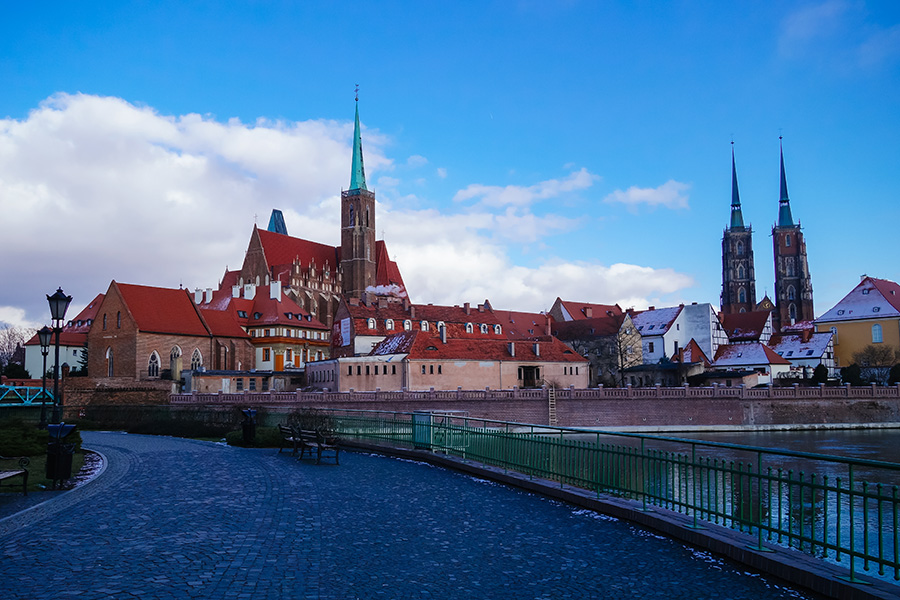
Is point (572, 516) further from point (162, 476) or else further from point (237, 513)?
point (162, 476)

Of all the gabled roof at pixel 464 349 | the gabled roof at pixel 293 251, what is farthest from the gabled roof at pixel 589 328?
A: the gabled roof at pixel 293 251

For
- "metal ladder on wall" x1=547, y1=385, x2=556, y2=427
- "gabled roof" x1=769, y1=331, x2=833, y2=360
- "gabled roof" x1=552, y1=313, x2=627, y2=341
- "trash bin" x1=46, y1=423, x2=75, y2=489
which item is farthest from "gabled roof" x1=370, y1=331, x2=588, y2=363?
"trash bin" x1=46, y1=423, x2=75, y2=489

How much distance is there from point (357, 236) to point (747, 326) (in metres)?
58.5

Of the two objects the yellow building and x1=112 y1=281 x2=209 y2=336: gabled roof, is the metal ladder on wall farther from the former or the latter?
the yellow building

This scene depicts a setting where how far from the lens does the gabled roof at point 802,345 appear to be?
313 ft

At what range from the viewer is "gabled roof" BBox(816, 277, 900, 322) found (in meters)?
96.8

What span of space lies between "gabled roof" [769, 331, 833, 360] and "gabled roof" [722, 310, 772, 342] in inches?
110

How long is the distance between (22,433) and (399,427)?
11.2 metres

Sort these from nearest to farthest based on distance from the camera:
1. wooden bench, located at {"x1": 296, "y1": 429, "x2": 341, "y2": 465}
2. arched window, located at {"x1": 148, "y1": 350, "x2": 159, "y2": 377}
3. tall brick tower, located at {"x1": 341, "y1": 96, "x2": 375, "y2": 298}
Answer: wooden bench, located at {"x1": 296, "y1": 429, "x2": 341, "y2": 465} → arched window, located at {"x1": 148, "y1": 350, "x2": 159, "y2": 377} → tall brick tower, located at {"x1": 341, "y1": 96, "x2": 375, "y2": 298}

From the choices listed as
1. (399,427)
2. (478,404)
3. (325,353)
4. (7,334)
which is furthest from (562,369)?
(7,334)

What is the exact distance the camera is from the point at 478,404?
58.7 m

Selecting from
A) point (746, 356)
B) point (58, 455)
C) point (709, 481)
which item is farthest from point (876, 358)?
point (58, 455)

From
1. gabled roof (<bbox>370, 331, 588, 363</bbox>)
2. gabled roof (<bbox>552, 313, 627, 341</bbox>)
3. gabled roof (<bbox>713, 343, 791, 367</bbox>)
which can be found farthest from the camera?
gabled roof (<bbox>552, 313, 627, 341</bbox>)

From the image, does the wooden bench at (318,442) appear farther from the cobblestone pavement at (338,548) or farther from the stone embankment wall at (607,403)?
the stone embankment wall at (607,403)
